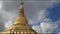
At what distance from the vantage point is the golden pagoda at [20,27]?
19684 mm

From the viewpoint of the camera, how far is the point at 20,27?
20234 millimetres

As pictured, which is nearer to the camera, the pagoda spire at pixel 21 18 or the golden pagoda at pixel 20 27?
the golden pagoda at pixel 20 27

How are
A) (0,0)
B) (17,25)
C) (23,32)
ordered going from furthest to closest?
(17,25) < (23,32) < (0,0)

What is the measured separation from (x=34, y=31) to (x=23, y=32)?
65.9 inches

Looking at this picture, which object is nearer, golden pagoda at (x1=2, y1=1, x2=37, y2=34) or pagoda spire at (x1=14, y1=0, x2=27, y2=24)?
golden pagoda at (x1=2, y1=1, x2=37, y2=34)

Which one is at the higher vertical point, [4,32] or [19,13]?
[19,13]

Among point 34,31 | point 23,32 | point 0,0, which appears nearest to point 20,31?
point 23,32

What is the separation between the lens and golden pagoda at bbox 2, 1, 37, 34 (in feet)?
64.6

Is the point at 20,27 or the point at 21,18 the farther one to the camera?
the point at 21,18

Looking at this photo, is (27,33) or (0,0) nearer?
(0,0)

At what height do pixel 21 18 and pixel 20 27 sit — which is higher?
pixel 21 18

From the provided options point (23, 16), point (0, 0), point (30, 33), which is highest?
point (0, 0)

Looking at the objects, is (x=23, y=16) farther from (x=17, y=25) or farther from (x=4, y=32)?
(x=4, y=32)

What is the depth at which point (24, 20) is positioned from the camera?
21594 millimetres
